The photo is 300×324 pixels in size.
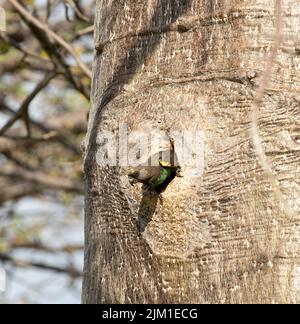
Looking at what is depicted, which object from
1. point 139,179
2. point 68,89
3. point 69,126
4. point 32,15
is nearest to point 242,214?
point 139,179

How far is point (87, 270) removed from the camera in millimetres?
1885

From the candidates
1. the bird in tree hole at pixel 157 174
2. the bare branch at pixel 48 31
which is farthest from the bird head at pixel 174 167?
the bare branch at pixel 48 31

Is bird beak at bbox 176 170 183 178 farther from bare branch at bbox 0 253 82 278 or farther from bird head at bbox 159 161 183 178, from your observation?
bare branch at bbox 0 253 82 278

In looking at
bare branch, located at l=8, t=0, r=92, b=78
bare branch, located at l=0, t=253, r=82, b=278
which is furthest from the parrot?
bare branch, located at l=0, t=253, r=82, b=278

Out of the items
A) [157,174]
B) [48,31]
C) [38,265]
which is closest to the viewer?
[157,174]

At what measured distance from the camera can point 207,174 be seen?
174 cm

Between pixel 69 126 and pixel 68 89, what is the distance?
1.45 ft

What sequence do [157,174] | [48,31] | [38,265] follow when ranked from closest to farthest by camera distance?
1. [157,174]
2. [48,31]
3. [38,265]

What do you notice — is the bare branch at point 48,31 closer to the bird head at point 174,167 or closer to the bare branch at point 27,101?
the bare branch at point 27,101

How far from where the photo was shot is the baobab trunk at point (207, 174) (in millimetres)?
1687

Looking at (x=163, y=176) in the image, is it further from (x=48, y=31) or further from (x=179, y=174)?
(x=48, y=31)

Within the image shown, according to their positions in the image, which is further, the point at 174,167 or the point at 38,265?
the point at 38,265

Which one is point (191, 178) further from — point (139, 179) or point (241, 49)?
point (241, 49)

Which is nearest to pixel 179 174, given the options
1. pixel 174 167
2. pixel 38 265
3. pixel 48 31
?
pixel 174 167
